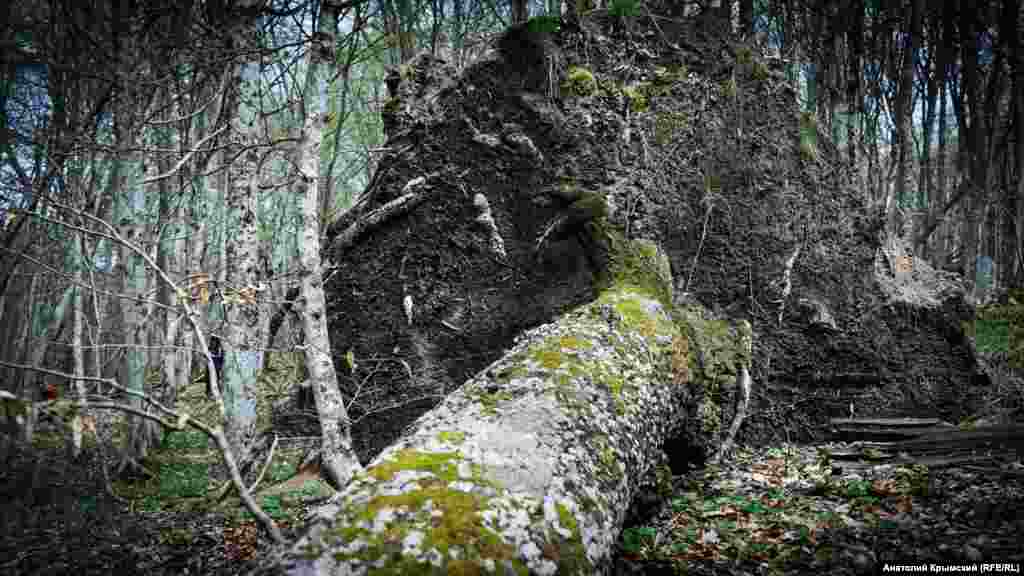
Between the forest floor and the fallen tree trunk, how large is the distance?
1.55ft

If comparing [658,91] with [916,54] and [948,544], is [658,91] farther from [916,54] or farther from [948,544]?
[948,544]

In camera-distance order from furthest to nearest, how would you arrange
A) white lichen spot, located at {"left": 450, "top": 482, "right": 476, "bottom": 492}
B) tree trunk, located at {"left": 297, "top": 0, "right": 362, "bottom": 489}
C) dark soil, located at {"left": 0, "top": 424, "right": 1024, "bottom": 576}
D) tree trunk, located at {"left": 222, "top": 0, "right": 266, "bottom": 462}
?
1. tree trunk, located at {"left": 222, "top": 0, "right": 266, "bottom": 462}
2. tree trunk, located at {"left": 297, "top": 0, "right": 362, "bottom": 489}
3. dark soil, located at {"left": 0, "top": 424, "right": 1024, "bottom": 576}
4. white lichen spot, located at {"left": 450, "top": 482, "right": 476, "bottom": 492}

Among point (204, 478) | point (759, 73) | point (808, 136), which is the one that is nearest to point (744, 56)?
point (759, 73)

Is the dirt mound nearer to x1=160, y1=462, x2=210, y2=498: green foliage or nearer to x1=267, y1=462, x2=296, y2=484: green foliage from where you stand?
x1=267, y1=462, x2=296, y2=484: green foliage

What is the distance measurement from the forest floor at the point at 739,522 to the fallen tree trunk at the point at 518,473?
47 cm

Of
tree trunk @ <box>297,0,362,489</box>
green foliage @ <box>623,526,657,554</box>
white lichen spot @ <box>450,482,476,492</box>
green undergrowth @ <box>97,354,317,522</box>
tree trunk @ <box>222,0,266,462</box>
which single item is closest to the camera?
white lichen spot @ <box>450,482,476,492</box>

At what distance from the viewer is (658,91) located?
5.39 metres

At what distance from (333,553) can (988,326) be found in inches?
311

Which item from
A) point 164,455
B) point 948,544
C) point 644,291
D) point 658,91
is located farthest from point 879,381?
point 164,455

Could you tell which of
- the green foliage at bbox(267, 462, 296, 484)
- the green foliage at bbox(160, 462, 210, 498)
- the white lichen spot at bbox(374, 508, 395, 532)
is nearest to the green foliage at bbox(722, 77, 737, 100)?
the white lichen spot at bbox(374, 508, 395, 532)

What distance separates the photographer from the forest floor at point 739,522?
2336 millimetres

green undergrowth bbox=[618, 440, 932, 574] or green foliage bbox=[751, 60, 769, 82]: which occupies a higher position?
green foliage bbox=[751, 60, 769, 82]

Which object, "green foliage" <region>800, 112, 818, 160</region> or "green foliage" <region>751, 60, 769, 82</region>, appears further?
"green foliage" <region>751, 60, 769, 82</region>

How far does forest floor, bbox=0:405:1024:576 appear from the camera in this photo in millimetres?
2336
